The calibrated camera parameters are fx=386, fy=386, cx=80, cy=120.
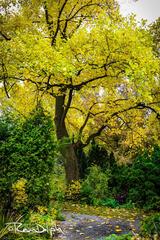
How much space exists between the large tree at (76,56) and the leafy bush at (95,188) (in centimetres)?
85

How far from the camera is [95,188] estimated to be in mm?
15391

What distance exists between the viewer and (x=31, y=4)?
49.4 feet

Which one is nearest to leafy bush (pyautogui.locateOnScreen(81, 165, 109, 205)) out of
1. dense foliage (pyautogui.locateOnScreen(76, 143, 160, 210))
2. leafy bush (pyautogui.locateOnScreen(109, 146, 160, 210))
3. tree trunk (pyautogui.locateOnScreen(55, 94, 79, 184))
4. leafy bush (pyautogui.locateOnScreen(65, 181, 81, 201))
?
dense foliage (pyautogui.locateOnScreen(76, 143, 160, 210))

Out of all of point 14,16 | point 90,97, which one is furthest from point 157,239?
point 90,97

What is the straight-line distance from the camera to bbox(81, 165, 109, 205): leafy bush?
14.3 m

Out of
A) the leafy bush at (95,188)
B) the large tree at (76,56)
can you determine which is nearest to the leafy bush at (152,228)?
the large tree at (76,56)

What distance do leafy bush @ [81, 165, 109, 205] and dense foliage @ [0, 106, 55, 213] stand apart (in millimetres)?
5902

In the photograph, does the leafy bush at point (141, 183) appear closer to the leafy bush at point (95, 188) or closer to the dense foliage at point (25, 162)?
the leafy bush at point (95, 188)

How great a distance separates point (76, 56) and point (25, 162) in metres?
5.19

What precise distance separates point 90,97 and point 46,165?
10737mm

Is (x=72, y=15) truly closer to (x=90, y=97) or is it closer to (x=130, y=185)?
(x=90, y=97)

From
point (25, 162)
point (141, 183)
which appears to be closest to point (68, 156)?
point (141, 183)

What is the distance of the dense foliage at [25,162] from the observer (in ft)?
26.3

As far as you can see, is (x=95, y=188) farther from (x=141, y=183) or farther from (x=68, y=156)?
(x=141, y=183)
